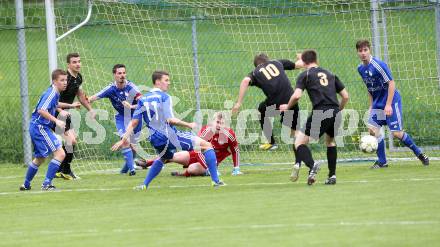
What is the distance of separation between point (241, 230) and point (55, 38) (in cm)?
905

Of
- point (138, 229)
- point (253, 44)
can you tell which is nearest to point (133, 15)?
point (253, 44)

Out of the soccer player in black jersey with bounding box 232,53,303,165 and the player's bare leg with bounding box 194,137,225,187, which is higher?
the soccer player in black jersey with bounding box 232,53,303,165

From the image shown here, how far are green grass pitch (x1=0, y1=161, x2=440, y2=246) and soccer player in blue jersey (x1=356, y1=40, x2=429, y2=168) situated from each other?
48 centimetres

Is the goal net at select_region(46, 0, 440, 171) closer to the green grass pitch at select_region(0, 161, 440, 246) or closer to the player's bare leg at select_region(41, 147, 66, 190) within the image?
the green grass pitch at select_region(0, 161, 440, 246)

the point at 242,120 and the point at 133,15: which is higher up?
the point at 133,15

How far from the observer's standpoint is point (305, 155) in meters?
13.7

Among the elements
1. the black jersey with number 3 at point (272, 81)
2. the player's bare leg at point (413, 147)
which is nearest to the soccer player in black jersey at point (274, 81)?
the black jersey with number 3 at point (272, 81)

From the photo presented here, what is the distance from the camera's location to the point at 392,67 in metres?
19.4

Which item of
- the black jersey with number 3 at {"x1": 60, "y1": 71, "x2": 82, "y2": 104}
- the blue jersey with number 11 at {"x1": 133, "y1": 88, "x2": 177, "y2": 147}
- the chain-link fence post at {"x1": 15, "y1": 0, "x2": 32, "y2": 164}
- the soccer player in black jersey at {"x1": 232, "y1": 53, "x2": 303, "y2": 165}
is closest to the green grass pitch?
the blue jersey with number 11 at {"x1": 133, "y1": 88, "x2": 177, "y2": 147}

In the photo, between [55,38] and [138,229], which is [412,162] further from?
[138,229]

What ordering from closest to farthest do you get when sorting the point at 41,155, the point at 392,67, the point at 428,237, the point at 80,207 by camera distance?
the point at 428,237 < the point at 80,207 < the point at 41,155 < the point at 392,67

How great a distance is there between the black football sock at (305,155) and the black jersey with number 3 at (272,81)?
2.50 metres

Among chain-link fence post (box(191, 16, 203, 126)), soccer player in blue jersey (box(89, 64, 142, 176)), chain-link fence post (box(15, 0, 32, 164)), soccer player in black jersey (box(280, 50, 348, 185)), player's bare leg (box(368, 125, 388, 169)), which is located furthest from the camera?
chain-link fence post (box(15, 0, 32, 164))

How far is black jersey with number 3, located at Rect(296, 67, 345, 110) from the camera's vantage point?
1352 cm
